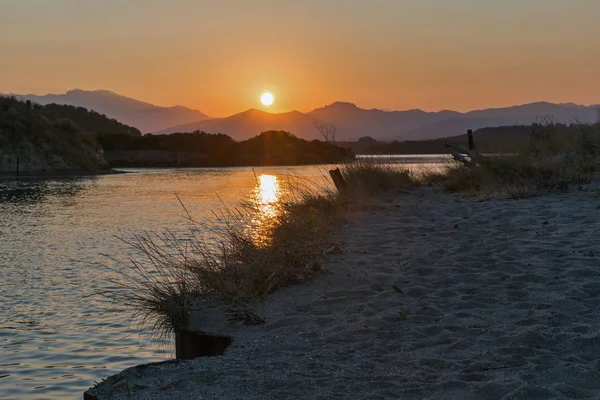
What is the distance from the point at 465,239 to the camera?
9234 millimetres

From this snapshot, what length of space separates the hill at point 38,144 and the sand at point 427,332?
152ft

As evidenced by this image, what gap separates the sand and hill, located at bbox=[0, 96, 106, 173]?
46.3m

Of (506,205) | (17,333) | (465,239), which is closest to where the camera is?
(17,333)

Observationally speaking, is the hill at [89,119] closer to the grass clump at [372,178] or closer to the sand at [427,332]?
the grass clump at [372,178]

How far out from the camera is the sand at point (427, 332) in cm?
415

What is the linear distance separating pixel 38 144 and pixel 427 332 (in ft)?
177

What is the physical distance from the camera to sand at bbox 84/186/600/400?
4.15 metres

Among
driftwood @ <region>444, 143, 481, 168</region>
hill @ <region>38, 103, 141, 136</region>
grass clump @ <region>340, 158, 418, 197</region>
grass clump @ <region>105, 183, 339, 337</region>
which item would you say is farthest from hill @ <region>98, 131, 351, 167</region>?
grass clump @ <region>105, 183, 339, 337</region>

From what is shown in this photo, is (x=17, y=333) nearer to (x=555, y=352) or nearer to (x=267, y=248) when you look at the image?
(x=267, y=248)

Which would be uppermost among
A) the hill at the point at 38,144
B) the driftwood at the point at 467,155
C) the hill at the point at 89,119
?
the hill at the point at 89,119

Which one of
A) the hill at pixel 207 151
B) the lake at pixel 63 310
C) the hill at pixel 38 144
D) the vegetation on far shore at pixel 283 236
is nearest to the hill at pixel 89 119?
the hill at pixel 207 151

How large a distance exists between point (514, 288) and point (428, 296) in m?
0.96

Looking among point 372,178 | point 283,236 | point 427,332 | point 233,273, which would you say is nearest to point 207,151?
point 372,178

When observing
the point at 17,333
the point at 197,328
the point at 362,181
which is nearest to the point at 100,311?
the point at 17,333
